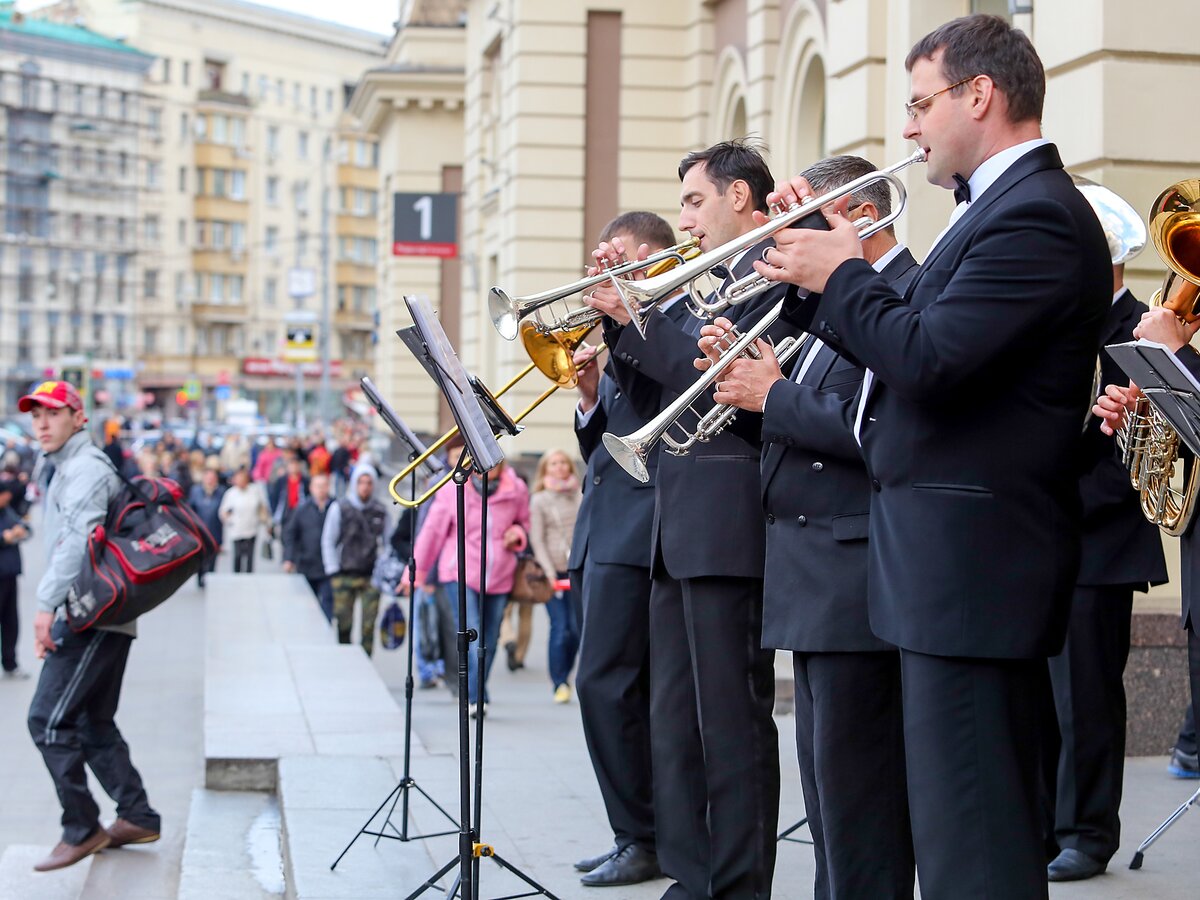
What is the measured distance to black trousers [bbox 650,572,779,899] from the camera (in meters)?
4.84

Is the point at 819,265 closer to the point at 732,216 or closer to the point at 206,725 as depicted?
the point at 732,216

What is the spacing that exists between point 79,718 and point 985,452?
5.30 meters

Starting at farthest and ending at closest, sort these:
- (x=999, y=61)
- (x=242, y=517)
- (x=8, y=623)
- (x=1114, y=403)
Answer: (x=242, y=517) < (x=8, y=623) < (x=1114, y=403) < (x=999, y=61)

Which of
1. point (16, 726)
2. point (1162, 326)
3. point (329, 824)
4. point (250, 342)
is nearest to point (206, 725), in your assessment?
point (329, 824)

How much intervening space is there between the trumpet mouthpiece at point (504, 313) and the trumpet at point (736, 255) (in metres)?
0.47

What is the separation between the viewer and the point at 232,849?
766cm

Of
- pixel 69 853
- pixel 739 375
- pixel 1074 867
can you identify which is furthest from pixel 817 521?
pixel 69 853

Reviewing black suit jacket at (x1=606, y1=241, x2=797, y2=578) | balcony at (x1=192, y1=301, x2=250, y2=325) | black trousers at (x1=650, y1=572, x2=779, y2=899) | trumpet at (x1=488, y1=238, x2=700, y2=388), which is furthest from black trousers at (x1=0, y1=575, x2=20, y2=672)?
balcony at (x1=192, y1=301, x2=250, y2=325)

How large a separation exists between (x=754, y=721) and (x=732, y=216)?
149 centimetres

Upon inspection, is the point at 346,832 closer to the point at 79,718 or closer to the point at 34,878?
the point at 79,718

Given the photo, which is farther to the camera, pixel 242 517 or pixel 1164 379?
pixel 242 517

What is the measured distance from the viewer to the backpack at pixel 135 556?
745 centimetres

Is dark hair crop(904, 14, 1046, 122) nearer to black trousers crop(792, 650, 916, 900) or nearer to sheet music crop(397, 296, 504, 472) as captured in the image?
black trousers crop(792, 650, 916, 900)

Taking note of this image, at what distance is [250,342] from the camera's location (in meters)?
91.9
